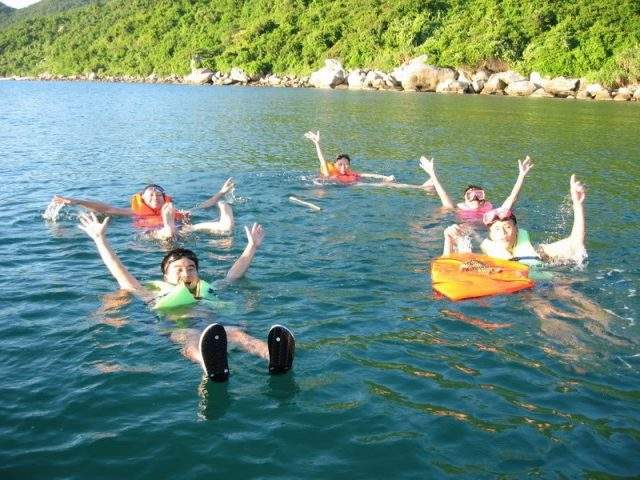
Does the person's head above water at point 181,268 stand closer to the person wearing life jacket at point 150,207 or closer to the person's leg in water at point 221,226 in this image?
the person's leg in water at point 221,226

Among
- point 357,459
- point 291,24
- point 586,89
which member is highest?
point 291,24

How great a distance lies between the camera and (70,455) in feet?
14.7

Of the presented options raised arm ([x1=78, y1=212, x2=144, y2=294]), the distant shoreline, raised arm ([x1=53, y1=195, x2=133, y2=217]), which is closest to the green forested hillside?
the distant shoreline

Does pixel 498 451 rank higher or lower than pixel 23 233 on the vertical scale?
lower

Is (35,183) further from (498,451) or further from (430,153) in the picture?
(498,451)

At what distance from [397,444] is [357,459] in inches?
14.3

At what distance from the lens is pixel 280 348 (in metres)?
5.40

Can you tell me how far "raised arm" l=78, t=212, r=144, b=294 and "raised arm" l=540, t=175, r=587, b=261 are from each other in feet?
18.4

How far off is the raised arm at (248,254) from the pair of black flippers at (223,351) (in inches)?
93.2

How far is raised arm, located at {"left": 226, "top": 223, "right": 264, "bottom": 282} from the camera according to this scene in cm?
758

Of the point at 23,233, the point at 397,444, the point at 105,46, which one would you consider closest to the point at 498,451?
the point at 397,444

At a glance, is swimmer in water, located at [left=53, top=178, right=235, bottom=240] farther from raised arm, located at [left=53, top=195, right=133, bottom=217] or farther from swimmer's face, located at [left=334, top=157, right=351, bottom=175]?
swimmer's face, located at [left=334, top=157, right=351, bottom=175]

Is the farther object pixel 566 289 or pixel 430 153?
pixel 430 153

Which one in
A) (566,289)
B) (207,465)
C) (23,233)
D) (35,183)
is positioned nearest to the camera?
(207,465)
